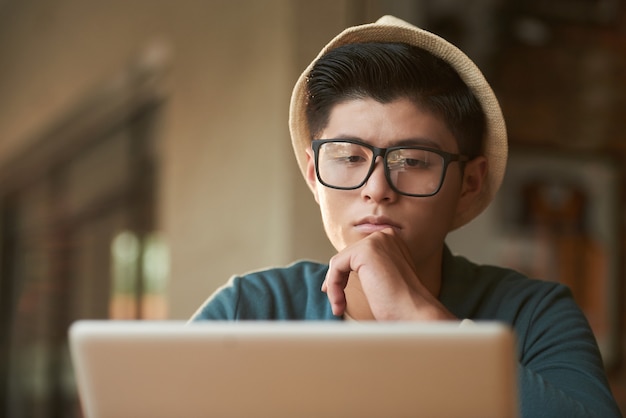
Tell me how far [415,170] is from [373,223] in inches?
3.9

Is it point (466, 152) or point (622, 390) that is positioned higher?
point (466, 152)

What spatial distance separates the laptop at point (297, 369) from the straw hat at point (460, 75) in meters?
0.71

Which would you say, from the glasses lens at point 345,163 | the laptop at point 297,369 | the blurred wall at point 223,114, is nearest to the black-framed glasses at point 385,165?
the glasses lens at point 345,163

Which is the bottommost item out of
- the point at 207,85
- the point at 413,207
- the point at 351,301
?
the point at 351,301

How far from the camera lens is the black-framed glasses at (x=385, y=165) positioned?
1.29m

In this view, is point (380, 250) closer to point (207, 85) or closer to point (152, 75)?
point (207, 85)

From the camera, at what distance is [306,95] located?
145cm

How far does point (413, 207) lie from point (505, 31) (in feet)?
8.96

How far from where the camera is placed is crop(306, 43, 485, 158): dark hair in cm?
134

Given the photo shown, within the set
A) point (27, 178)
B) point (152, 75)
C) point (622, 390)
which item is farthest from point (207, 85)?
point (27, 178)

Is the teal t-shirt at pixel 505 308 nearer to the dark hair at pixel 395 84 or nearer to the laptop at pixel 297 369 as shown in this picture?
the dark hair at pixel 395 84

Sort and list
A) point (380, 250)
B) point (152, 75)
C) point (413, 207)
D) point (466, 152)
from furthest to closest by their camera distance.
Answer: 1. point (152, 75)
2. point (466, 152)
3. point (413, 207)
4. point (380, 250)

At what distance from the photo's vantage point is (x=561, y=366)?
1202 millimetres

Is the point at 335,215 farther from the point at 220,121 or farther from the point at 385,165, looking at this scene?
the point at 220,121
